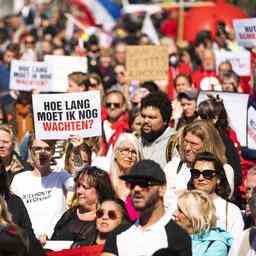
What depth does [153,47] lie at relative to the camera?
17.8m

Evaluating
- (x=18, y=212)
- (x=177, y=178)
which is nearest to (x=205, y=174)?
(x=177, y=178)

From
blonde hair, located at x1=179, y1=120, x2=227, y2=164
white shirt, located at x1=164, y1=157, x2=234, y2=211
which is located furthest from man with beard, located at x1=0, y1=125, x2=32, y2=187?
blonde hair, located at x1=179, y1=120, x2=227, y2=164

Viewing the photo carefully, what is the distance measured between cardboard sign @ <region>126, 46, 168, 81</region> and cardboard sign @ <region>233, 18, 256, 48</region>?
48.8 inches

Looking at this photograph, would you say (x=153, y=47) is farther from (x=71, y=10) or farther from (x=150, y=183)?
(x=71, y=10)

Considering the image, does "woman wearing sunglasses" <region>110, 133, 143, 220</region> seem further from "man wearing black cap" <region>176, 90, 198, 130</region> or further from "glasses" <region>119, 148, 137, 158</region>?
"man wearing black cap" <region>176, 90, 198, 130</region>

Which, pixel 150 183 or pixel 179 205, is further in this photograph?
pixel 179 205

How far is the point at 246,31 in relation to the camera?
53.3 feet

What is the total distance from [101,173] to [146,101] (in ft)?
7.49

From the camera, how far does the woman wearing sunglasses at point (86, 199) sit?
→ 976cm

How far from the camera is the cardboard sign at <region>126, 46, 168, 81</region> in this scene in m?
17.5

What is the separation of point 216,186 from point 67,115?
284 cm

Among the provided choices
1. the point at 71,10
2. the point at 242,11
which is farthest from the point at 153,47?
the point at 71,10

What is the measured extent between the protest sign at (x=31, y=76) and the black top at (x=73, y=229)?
7358 millimetres

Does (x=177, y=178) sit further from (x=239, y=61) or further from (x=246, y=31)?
(x=239, y=61)
